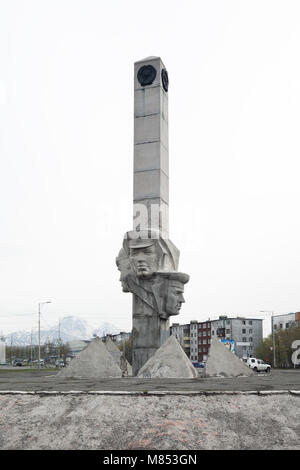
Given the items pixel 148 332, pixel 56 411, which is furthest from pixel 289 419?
pixel 148 332

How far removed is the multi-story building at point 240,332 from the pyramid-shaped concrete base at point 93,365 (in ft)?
252

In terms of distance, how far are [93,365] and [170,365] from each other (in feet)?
8.40

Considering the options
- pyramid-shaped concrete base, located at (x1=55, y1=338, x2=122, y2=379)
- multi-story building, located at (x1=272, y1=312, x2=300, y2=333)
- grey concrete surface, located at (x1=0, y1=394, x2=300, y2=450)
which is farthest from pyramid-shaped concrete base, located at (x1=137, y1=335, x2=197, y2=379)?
multi-story building, located at (x1=272, y1=312, x2=300, y2=333)

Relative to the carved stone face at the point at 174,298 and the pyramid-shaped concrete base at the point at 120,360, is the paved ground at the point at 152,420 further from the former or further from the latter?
the pyramid-shaped concrete base at the point at 120,360

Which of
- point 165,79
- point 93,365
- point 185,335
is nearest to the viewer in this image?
point 93,365

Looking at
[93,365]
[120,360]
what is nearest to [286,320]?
[120,360]

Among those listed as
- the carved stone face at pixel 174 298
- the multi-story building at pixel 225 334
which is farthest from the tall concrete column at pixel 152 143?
the multi-story building at pixel 225 334

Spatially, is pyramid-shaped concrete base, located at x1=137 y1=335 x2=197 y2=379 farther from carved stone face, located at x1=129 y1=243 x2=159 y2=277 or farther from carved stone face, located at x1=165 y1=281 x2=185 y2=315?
carved stone face, located at x1=129 y1=243 x2=159 y2=277

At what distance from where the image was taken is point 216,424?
6.65 m

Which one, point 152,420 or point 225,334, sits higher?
point 152,420

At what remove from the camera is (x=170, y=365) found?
13688 millimetres

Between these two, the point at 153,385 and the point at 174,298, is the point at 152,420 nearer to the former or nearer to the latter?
the point at 153,385
